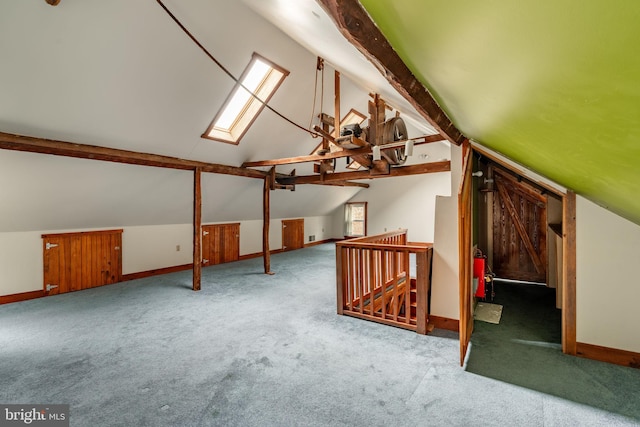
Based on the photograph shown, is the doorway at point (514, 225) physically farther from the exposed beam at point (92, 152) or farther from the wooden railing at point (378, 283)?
the exposed beam at point (92, 152)

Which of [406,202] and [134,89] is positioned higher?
[134,89]

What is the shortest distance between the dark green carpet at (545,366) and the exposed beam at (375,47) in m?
2.29

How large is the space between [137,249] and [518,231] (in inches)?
297

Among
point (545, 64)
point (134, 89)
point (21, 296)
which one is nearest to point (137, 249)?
point (21, 296)

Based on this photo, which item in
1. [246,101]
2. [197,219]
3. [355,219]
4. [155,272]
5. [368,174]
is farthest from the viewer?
[355,219]

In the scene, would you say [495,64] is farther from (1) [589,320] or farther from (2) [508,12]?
(1) [589,320]

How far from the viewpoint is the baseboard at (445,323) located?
334cm

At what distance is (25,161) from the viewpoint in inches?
145

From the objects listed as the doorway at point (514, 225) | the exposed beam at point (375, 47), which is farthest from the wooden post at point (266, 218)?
the exposed beam at point (375, 47)

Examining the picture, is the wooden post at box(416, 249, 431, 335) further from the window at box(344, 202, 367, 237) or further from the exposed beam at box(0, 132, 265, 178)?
the window at box(344, 202, 367, 237)

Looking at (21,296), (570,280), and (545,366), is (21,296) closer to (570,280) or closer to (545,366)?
(545,366)

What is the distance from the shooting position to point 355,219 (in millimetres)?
11172

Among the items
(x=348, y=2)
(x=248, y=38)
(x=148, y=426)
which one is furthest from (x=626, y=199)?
(x=248, y=38)

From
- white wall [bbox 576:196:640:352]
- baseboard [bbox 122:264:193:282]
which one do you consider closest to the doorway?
white wall [bbox 576:196:640:352]
